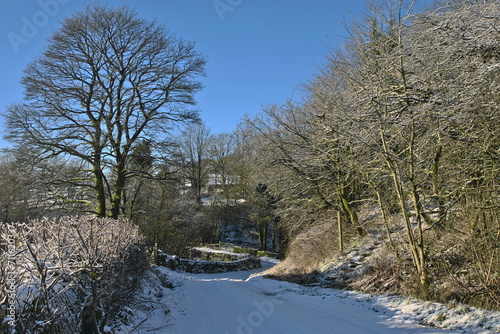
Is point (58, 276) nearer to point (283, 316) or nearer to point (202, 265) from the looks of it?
point (283, 316)

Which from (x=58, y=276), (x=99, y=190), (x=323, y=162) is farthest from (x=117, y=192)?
(x=58, y=276)

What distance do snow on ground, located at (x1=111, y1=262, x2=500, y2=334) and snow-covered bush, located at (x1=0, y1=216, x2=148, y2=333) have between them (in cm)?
82

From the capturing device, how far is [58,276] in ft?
11.7

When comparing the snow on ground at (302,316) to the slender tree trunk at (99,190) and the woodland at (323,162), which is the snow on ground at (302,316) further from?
the slender tree trunk at (99,190)

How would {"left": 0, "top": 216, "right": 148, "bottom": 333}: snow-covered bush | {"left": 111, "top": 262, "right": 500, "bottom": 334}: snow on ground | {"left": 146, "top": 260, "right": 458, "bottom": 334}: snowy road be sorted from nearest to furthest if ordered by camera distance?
{"left": 0, "top": 216, "right": 148, "bottom": 333}: snow-covered bush < {"left": 111, "top": 262, "right": 500, "bottom": 334}: snow on ground < {"left": 146, "top": 260, "right": 458, "bottom": 334}: snowy road

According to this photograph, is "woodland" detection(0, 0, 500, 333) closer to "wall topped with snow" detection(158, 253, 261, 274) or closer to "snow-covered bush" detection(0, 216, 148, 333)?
"snow-covered bush" detection(0, 216, 148, 333)

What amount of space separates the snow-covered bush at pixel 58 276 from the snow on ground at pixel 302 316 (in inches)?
32.2

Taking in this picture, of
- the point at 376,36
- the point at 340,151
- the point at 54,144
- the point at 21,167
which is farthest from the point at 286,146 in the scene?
the point at 21,167

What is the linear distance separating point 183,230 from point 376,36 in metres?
21.6

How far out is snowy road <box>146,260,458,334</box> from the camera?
6004mm

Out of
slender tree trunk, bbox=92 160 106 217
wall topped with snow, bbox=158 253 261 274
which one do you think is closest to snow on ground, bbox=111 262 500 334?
slender tree trunk, bbox=92 160 106 217

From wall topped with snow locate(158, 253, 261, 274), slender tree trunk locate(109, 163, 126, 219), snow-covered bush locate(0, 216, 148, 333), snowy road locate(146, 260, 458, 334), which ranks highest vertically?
slender tree trunk locate(109, 163, 126, 219)

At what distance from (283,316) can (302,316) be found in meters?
0.41

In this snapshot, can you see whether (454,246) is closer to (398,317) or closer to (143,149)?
(398,317)
